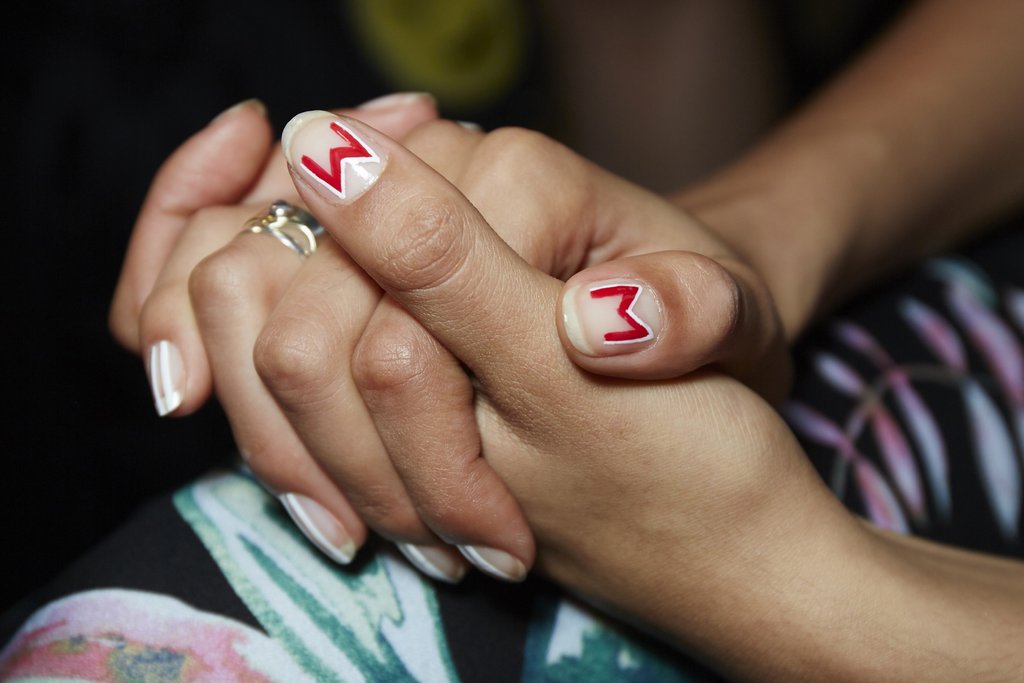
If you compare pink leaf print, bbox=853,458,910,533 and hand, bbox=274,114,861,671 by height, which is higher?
hand, bbox=274,114,861,671

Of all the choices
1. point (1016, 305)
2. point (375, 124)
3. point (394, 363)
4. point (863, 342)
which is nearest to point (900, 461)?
point (863, 342)

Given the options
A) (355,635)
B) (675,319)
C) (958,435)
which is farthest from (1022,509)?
(355,635)

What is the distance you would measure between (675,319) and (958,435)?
0.43 metres

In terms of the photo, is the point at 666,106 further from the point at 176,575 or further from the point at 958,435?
the point at 176,575

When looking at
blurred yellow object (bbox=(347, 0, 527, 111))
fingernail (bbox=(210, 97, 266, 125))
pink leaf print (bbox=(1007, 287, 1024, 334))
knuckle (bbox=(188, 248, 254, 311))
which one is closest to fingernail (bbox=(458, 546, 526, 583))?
knuckle (bbox=(188, 248, 254, 311))

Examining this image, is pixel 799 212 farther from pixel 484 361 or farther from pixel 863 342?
pixel 484 361

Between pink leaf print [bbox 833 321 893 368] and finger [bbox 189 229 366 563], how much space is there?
54 cm

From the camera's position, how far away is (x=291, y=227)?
A: 0.71 m

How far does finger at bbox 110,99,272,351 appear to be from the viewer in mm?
837

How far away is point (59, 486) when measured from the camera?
1305 millimetres

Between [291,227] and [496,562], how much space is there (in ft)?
1.06

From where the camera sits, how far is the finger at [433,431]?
0.56 meters

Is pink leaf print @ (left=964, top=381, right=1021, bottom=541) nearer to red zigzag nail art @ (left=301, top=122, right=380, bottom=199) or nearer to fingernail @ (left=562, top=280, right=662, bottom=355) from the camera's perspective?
fingernail @ (left=562, top=280, right=662, bottom=355)

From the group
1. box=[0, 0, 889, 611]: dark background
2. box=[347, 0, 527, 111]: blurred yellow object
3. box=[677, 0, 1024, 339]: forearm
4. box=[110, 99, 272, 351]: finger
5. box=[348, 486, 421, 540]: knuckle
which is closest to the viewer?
box=[348, 486, 421, 540]: knuckle
